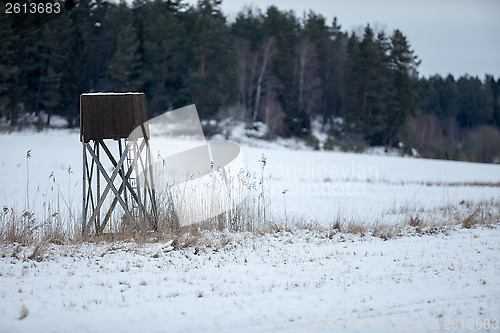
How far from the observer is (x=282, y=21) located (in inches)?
1695

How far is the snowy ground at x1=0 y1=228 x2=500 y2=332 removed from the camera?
434 cm

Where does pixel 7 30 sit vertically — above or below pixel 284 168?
above

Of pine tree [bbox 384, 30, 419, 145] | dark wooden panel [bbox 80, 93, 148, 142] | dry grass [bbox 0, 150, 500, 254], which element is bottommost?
dry grass [bbox 0, 150, 500, 254]

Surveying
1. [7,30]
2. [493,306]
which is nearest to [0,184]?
[493,306]

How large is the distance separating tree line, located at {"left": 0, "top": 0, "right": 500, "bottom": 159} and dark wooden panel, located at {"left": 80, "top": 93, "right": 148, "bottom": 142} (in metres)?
25.2

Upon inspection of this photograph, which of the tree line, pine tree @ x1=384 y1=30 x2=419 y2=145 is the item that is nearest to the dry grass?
the tree line

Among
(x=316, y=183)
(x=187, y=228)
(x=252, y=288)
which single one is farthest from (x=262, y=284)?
(x=316, y=183)

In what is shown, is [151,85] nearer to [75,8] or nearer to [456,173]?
[75,8]

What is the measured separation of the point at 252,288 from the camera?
206 inches

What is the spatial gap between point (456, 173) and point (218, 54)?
67.3ft

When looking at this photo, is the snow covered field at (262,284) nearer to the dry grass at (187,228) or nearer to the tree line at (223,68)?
the dry grass at (187,228)

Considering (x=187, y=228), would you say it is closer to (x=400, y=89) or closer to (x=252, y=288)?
(x=252, y=288)

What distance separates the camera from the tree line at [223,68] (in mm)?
31641

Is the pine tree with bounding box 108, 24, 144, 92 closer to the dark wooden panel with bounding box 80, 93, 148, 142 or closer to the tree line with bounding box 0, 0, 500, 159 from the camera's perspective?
the tree line with bounding box 0, 0, 500, 159
